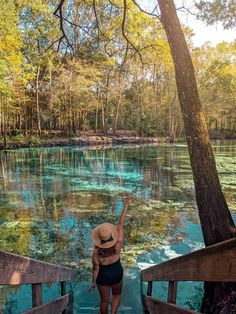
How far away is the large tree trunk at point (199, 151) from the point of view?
12.5ft

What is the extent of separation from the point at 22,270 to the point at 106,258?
110 centimetres

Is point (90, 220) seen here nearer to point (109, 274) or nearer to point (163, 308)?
point (109, 274)

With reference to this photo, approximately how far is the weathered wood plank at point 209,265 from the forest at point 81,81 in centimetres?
1263

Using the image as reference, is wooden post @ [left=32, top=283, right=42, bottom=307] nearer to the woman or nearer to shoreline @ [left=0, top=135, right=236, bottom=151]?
the woman

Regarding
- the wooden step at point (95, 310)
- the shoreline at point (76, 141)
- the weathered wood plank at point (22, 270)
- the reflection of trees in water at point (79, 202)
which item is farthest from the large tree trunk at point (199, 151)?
the shoreline at point (76, 141)

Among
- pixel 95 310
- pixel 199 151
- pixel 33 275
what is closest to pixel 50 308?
pixel 33 275

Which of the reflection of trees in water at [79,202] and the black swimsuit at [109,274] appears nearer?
the black swimsuit at [109,274]

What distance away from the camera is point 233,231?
3.69 m

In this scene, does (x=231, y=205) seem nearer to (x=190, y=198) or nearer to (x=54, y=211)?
(x=190, y=198)

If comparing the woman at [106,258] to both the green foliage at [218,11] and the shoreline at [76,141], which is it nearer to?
the green foliage at [218,11]

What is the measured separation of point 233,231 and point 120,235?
160 centimetres

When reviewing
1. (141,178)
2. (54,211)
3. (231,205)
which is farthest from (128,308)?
(141,178)

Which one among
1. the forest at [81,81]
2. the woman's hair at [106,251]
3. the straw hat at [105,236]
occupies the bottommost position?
the woman's hair at [106,251]

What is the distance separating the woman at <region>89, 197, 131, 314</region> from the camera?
2.92 m
